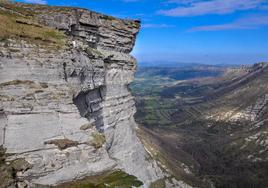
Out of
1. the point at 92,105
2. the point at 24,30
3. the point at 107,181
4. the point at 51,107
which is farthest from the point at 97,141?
the point at 92,105

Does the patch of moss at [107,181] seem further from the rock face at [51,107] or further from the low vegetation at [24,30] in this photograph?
the low vegetation at [24,30]

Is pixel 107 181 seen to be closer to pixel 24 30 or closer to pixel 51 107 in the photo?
pixel 51 107

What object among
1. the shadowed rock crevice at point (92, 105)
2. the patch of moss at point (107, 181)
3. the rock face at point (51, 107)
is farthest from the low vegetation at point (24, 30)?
the patch of moss at point (107, 181)

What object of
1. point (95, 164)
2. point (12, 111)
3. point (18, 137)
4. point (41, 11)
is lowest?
point (95, 164)

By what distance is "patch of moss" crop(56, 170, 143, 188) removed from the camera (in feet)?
119

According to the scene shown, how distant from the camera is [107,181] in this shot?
3809 cm

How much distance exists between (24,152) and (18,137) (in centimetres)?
166

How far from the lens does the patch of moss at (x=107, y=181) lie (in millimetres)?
36312

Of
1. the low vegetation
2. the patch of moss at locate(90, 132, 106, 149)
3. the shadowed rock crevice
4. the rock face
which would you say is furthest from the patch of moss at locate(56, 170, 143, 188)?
the low vegetation

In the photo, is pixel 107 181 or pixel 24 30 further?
pixel 24 30

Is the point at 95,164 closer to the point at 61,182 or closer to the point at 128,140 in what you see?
the point at 61,182

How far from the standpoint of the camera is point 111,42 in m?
66.8

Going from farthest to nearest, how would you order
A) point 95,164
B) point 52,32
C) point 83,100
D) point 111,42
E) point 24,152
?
point 111,42, point 83,100, point 52,32, point 95,164, point 24,152

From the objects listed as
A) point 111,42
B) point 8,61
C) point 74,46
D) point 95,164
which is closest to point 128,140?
point 111,42
